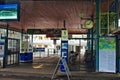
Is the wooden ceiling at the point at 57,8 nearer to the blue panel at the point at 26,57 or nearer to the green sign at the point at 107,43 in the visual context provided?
the green sign at the point at 107,43

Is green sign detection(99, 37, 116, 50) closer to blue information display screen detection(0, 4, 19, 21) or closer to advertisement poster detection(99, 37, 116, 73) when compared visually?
advertisement poster detection(99, 37, 116, 73)

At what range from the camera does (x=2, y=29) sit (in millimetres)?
24578

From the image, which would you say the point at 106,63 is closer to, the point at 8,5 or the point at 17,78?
the point at 17,78

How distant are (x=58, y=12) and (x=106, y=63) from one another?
242 inches

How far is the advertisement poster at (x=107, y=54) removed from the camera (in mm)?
18906

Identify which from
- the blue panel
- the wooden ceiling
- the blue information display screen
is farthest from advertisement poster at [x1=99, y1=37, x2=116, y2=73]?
the blue panel

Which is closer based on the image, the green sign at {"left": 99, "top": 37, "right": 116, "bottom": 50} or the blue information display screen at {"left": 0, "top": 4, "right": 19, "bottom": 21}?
the blue information display screen at {"left": 0, "top": 4, "right": 19, "bottom": 21}

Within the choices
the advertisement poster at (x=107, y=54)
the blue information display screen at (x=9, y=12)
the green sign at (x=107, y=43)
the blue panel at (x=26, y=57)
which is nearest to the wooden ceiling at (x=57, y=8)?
the blue information display screen at (x=9, y=12)

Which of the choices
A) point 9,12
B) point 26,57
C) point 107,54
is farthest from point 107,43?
point 26,57

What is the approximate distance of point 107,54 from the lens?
62.7 feet

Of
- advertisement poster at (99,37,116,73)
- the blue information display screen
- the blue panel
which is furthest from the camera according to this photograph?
the blue panel

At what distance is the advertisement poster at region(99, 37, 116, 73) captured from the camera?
18.9 meters

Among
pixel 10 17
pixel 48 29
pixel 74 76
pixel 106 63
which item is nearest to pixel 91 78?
pixel 74 76

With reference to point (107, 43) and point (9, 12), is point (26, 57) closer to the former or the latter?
point (9, 12)
